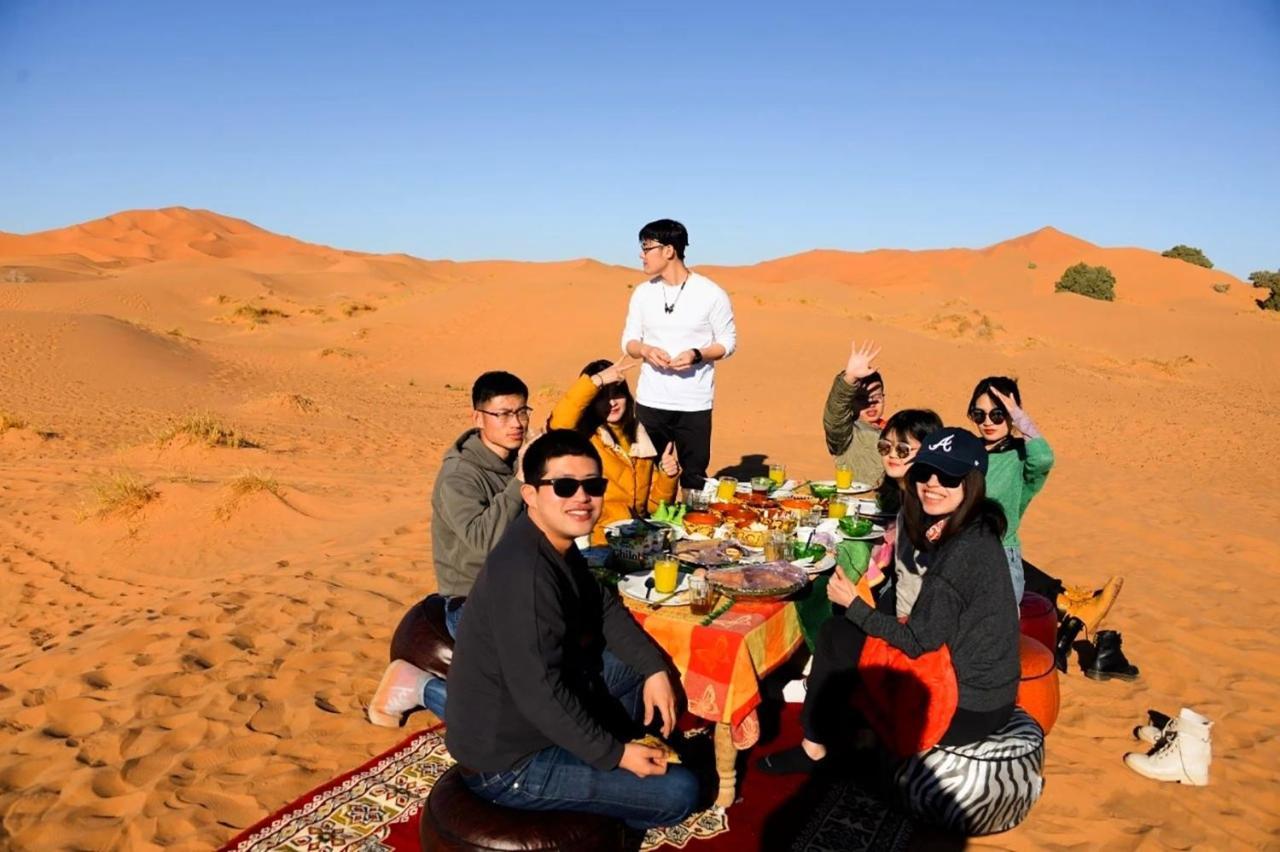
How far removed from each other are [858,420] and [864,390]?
29 cm

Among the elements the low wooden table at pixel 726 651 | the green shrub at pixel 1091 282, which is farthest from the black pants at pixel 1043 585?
the green shrub at pixel 1091 282

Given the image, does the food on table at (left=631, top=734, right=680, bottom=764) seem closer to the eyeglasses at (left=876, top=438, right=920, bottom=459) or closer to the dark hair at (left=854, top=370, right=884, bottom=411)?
the eyeglasses at (left=876, top=438, right=920, bottom=459)

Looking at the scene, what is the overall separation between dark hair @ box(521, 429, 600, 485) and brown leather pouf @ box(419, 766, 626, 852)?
1128mm

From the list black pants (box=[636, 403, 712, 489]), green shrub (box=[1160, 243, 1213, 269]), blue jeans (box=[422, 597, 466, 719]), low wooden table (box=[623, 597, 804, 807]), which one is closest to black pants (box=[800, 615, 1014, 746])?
low wooden table (box=[623, 597, 804, 807])

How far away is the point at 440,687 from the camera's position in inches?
160

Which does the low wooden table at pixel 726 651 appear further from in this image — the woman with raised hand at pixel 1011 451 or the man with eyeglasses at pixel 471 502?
the woman with raised hand at pixel 1011 451

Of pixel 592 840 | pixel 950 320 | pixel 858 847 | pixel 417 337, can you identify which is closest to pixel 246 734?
pixel 592 840

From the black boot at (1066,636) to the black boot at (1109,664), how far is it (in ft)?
0.54

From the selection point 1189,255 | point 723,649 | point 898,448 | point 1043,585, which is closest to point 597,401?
point 898,448

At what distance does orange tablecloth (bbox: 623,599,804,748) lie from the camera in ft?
10.2

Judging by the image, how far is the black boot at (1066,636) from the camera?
5355 mm

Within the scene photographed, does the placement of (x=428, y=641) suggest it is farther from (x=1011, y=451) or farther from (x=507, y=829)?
(x=1011, y=451)

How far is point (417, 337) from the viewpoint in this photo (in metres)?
27.0

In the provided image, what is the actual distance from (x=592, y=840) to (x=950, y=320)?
29.3 m
